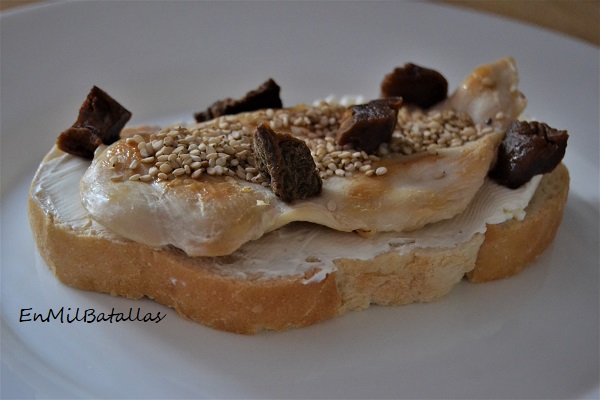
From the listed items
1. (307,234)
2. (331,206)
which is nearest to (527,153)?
(331,206)

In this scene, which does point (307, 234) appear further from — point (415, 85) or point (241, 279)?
point (415, 85)

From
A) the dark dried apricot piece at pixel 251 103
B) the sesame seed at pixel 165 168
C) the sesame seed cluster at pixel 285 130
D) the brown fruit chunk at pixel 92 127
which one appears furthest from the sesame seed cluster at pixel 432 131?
the brown fruit chunk at pixel 92 127

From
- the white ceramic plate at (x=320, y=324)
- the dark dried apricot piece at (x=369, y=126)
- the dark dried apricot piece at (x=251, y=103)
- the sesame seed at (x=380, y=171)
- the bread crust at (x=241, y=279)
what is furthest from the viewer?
the dark dried apricot piece at (x=251, y=103)

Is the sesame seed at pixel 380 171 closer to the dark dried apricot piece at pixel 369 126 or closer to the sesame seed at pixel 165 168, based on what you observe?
the dark dried apricot piece at pixel 369 126

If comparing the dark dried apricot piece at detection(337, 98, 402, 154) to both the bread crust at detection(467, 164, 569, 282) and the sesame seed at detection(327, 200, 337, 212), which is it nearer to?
the sesame seed at detection(327, 200, 337, 212)

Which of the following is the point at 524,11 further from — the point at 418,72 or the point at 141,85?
the point at 141,85

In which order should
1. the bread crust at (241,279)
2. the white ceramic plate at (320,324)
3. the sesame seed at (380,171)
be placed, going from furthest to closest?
the sesame seed at (380,171) < the bread crust at (241,279) < the white ceramic plate at (320,324)

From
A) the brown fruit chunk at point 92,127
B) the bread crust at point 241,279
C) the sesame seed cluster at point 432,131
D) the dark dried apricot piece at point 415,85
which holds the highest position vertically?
the dark dried apricot piece at point 415,85
